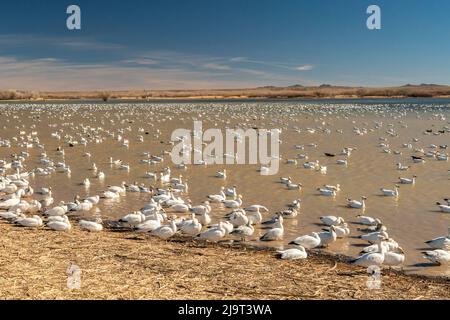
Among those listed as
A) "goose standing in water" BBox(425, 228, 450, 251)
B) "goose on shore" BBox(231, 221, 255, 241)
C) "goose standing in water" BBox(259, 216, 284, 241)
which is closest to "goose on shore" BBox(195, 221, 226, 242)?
"goose on shore" BBox(231, 221, 255, 241)

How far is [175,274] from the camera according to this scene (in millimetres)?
8094

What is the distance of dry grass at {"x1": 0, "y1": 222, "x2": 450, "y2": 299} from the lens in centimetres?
722

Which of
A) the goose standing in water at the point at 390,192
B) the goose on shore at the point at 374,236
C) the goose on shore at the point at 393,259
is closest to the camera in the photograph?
the goose on shore at the point at 393,259

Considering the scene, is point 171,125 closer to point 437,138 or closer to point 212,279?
point 437,138

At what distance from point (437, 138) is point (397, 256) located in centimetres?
2356

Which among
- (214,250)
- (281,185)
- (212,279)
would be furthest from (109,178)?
(212,279)

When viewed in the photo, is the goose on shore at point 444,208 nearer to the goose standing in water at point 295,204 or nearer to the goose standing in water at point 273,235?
the goose standing in water at point 295,204

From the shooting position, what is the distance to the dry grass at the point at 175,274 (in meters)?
7.22

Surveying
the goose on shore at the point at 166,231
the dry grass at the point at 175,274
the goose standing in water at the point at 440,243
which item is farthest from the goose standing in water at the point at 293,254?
the goose standing in water at the point at 440,243

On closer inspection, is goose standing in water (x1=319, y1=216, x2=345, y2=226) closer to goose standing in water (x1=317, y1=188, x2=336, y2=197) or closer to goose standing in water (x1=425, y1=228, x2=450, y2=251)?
goose standing in water (x1=425, y1=228, x2=450, y2=251)

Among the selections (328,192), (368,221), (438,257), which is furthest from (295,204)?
(438,257)

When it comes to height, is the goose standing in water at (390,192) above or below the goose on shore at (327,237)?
above

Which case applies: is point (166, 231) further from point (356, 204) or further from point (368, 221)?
point (356, 204)
